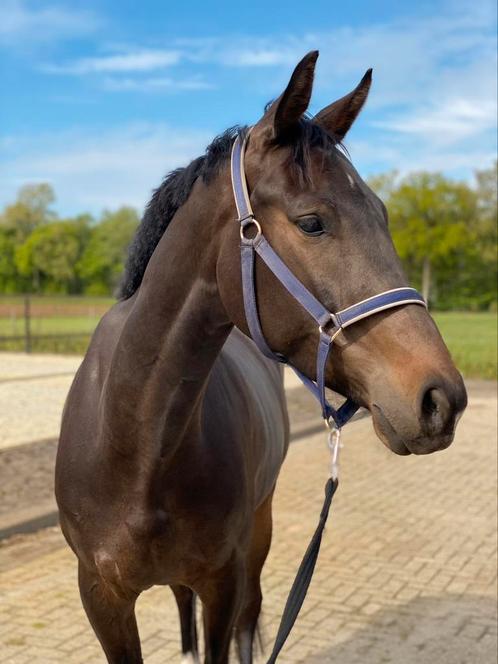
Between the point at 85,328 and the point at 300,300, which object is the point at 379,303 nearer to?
the point at 300,300

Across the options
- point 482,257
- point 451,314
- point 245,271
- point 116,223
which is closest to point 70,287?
point 116,223

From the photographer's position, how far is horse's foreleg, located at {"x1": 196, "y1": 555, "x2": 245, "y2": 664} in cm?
255

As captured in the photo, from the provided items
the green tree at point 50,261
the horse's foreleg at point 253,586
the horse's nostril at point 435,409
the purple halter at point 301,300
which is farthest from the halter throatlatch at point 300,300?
the green tree at point 50,261

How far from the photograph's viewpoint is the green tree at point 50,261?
6431 cm

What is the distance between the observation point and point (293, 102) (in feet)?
5.93

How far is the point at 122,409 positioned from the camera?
7.59 ft

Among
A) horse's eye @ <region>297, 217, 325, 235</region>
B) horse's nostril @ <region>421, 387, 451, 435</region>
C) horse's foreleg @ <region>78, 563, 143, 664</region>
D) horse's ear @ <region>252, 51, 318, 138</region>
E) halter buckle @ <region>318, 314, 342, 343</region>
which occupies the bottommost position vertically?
horse's foreleg @ <region>78, 563, 143, 664</region>

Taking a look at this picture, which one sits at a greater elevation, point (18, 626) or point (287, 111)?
point (287, 111)

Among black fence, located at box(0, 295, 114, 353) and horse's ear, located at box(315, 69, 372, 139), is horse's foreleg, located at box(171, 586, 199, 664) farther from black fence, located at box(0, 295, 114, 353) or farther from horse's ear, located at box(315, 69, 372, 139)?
black fence, located at box(0, 295, 114, 353)

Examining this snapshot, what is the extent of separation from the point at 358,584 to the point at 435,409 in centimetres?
377

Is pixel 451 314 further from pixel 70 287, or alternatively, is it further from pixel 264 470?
pixel 70 287

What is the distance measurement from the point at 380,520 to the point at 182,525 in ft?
14.6

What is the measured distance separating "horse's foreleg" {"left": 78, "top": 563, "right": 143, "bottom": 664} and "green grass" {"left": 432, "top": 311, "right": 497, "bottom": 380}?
511 inches

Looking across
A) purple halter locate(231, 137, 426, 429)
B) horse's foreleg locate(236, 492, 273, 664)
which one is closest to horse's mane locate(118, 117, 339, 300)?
purple halter locate(231, 137, 426, 429)
